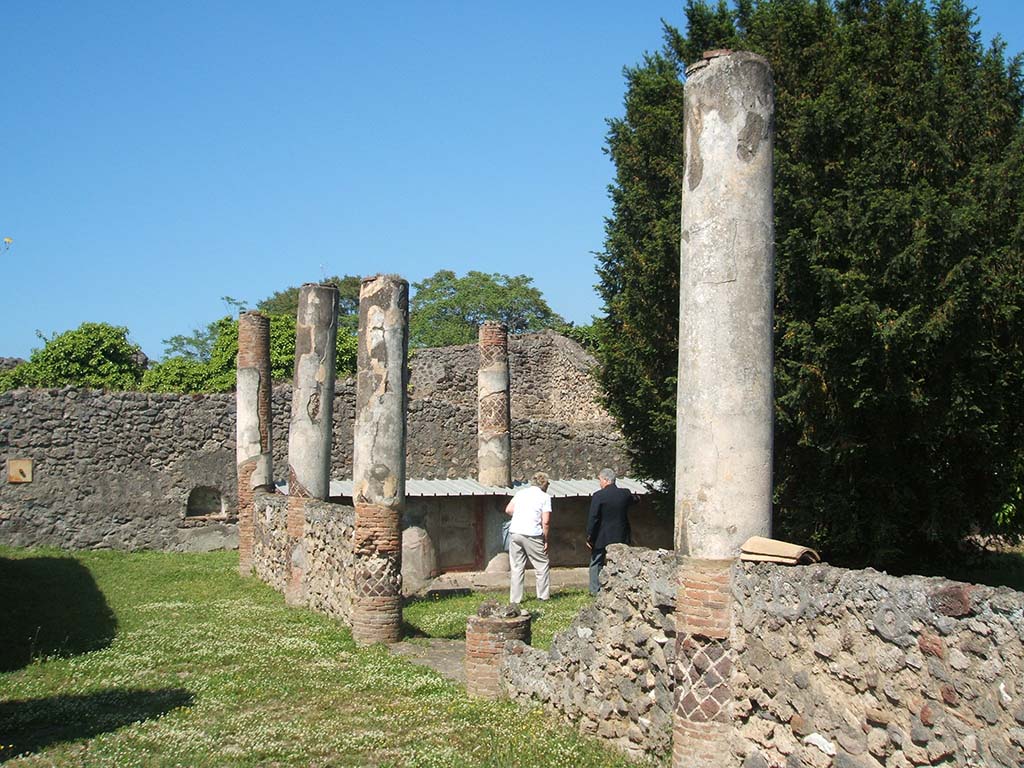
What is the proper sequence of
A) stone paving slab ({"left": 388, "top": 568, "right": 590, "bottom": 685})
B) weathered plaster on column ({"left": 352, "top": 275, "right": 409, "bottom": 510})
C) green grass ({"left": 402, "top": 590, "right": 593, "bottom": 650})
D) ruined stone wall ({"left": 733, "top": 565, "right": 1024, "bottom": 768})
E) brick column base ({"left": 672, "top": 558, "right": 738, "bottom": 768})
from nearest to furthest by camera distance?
ruined stone wall ({"left": 733, "top": 565, "right": 1024, "bottom": 768}), brick column base ({"left": 672, "top": 558, "right": 738, "bottom": 768}), stone paving slab ({"left": 388, "top": 568, "right": 590, "bottom": 685}), weathered plaster on column ({"left": 352, "top": 275, "right": 409, "bottom": 510}), green grass ({"left": 402, "top": 590, "right": 593, "bottom": 650})

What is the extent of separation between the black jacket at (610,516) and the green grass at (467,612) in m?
0.86

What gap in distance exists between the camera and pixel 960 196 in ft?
36.6

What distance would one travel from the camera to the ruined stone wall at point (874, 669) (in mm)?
4316

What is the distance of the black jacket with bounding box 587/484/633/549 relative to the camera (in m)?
13.0

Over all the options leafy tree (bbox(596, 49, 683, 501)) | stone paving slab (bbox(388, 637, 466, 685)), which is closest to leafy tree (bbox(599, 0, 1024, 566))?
leafy tree (bbox(596, 49, 683, 501))

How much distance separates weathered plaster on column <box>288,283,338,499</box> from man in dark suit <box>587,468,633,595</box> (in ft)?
12.8

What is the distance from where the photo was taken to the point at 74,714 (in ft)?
26.2

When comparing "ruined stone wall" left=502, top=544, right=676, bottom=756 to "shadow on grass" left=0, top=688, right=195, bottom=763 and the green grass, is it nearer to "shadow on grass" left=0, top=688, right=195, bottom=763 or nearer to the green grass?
the green grass

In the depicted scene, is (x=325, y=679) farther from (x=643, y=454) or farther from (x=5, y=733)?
(x=643, y=454)

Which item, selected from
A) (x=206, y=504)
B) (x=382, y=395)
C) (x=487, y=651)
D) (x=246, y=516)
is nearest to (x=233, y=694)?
(x=487, y=651)

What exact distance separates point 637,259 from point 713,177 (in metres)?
7.65

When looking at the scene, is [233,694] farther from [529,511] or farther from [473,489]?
[473,489]

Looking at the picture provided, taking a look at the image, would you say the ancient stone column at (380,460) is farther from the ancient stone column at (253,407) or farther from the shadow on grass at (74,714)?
the ancient stone column at (253,407)

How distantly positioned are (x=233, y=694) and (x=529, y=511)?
5.41 m
